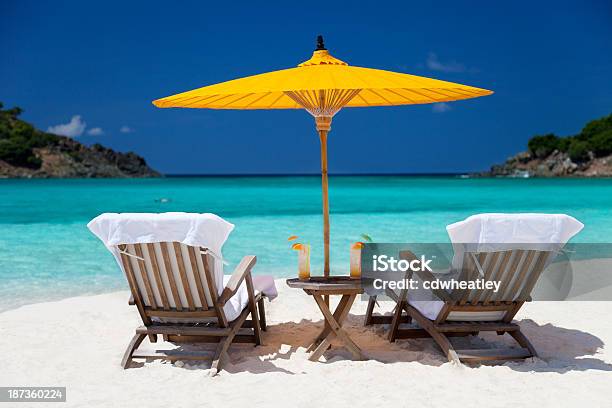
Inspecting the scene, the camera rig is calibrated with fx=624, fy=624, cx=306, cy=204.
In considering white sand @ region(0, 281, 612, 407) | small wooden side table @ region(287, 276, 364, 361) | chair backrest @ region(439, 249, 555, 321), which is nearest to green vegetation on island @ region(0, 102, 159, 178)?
white sand @ region(0, 281, 612, 407)

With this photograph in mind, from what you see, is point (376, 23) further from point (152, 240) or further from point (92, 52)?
point (152, 240)

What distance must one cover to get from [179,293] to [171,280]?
0.38 feet

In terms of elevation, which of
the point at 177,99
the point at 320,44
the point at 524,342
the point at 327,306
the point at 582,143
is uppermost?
the point at 320,44

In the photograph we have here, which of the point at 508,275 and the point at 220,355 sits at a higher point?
the point at 508,275

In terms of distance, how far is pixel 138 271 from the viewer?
12.7 ft

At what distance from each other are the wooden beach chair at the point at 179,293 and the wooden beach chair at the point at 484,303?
1.21 m

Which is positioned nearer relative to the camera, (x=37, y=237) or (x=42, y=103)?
(x=37, y=237)

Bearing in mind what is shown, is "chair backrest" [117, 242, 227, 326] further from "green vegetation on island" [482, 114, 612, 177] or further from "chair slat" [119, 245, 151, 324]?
"green vegetation on island" [482, 114, 612, 177]

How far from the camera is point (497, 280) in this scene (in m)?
3.87

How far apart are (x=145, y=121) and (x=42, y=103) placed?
16.7 m

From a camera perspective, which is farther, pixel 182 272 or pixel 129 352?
pixel 129 352

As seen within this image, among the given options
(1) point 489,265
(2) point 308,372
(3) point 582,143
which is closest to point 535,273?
(1) point 489,265

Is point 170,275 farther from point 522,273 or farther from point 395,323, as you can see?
Answer: point 522,273

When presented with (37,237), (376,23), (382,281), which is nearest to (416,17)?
(376,23)
